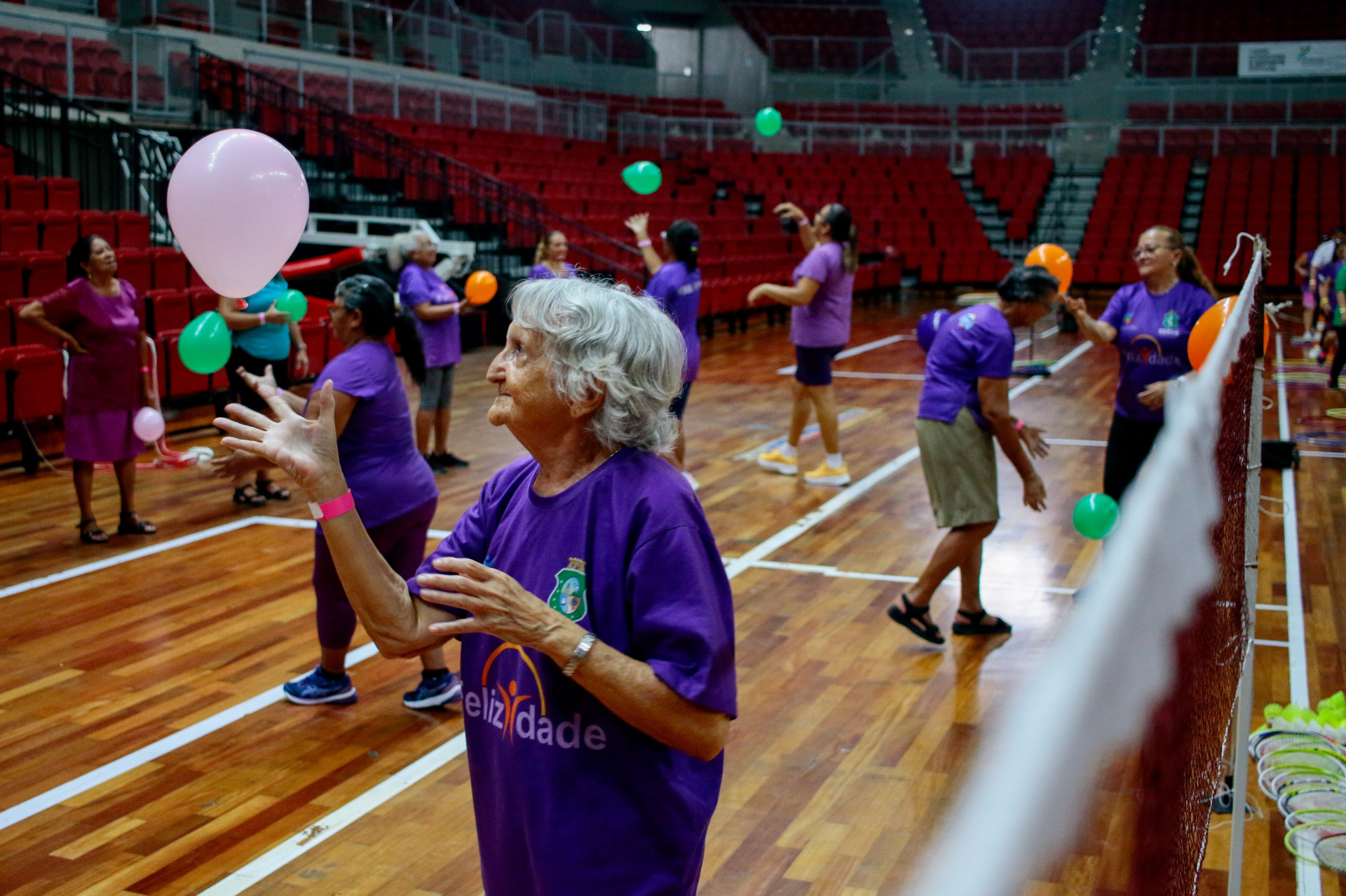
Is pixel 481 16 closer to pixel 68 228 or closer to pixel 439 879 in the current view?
pixel 68 228

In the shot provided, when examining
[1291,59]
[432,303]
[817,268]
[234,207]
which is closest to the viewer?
[234,207]

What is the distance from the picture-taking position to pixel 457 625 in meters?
1.77

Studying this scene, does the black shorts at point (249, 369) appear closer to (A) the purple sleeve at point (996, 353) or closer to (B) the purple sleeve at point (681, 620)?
(A) the purple sleeve at point (996, 353)

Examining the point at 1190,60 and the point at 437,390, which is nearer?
the point at 437,390

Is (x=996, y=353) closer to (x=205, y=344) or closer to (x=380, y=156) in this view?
(x=205, y=344)

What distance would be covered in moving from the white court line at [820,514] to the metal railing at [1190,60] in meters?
19.7

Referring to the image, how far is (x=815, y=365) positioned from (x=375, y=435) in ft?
13.2

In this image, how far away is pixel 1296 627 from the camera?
16.1ft

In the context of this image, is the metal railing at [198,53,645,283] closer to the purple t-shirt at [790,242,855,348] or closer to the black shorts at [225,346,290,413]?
the purple t-shirt at [790,242,855,348]

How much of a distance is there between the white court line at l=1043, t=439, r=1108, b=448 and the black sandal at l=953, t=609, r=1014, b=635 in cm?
414

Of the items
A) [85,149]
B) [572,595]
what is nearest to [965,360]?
[572,595]

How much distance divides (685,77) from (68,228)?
19084 millimetres

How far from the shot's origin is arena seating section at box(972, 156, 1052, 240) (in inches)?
864

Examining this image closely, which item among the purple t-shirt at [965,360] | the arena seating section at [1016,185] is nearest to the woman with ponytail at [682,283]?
the purple t-shirt at [965,360]
